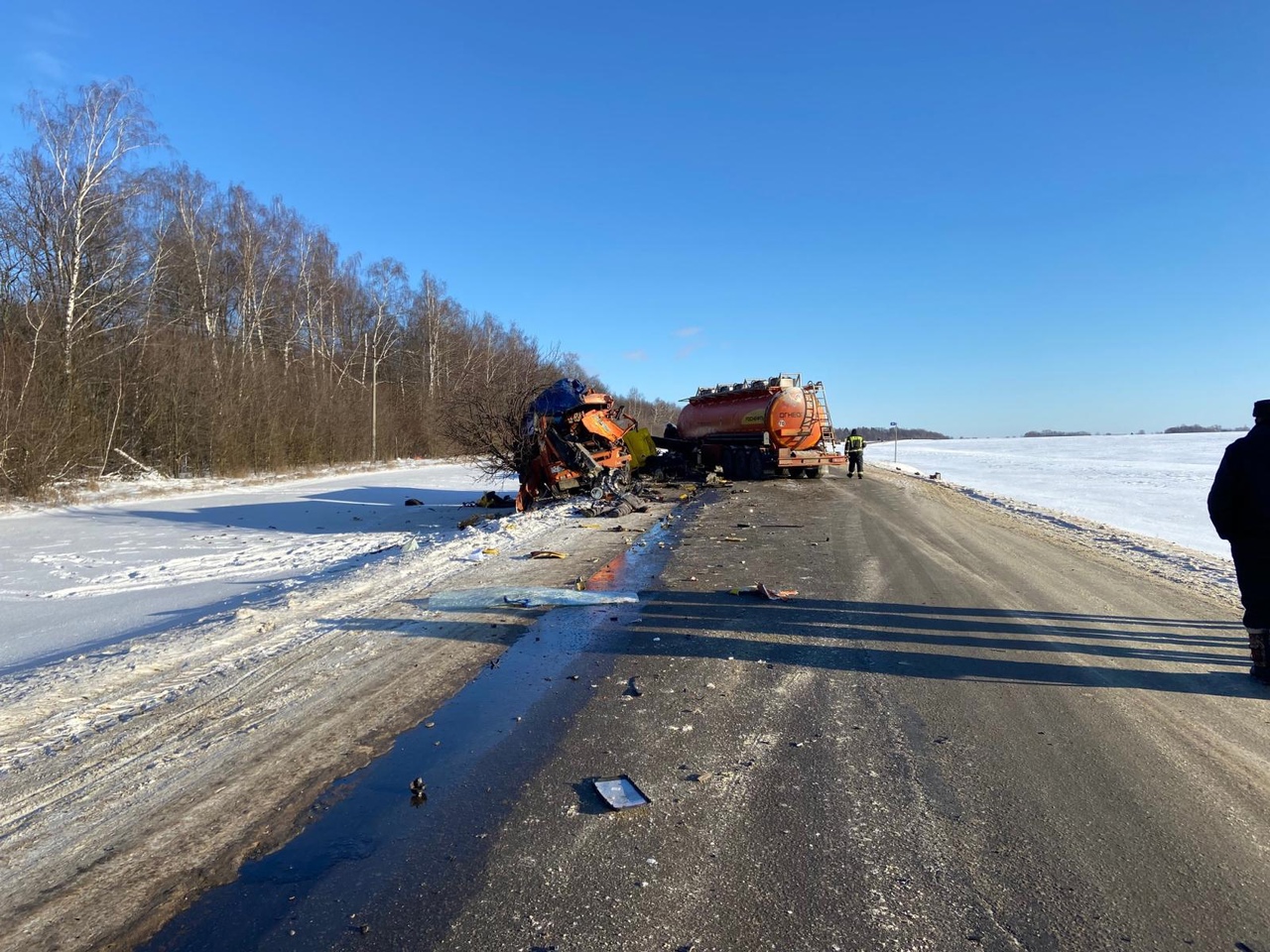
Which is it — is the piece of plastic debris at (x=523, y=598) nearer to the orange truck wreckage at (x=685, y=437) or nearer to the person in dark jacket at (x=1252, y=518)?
the person in dark jacket at (x=1252, y=518)

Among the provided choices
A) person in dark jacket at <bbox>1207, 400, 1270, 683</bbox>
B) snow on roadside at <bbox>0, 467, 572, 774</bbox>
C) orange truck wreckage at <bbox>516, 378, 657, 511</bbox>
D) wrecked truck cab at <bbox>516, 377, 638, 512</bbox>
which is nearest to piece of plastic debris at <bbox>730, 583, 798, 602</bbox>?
snow on roadside at <bbox>0, 467, 572, 774</bbox>

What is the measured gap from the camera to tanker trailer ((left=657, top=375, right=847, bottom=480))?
2197cm

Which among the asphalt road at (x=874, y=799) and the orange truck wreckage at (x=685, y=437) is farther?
the orange truck wreckage at (x=685, y=437)

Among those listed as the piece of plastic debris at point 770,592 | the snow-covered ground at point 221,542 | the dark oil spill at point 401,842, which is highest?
the piece of plastic debris at point 770,592

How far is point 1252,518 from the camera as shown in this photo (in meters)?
4.68

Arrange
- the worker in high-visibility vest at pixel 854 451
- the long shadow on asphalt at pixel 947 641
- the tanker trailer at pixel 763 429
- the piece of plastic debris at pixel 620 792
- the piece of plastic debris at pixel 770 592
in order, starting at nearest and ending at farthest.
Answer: the piece of plastic debris at pixel 620 792, the long shadow on asphalt at pixel 947 641, the piece of plastic debris at pixel 770 592, the tanker trailer at pixel 763 429, the worker in high-visibility vest at pixel 854 451

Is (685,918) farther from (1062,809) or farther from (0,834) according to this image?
(0,834)

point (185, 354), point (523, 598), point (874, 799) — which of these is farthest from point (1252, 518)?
point (185, 354)

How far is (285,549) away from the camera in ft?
39.5

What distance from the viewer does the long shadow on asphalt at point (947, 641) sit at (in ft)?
15.9

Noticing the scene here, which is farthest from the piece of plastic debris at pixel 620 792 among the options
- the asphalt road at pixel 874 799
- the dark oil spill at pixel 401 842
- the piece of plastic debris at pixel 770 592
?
the piece of plastic debris at pixel 770 592

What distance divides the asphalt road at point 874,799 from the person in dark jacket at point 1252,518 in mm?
389

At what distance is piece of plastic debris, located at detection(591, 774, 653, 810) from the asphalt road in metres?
0.06

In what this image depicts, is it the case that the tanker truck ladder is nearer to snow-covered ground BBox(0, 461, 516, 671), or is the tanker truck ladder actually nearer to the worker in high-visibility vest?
the worker in high-visibility vest
